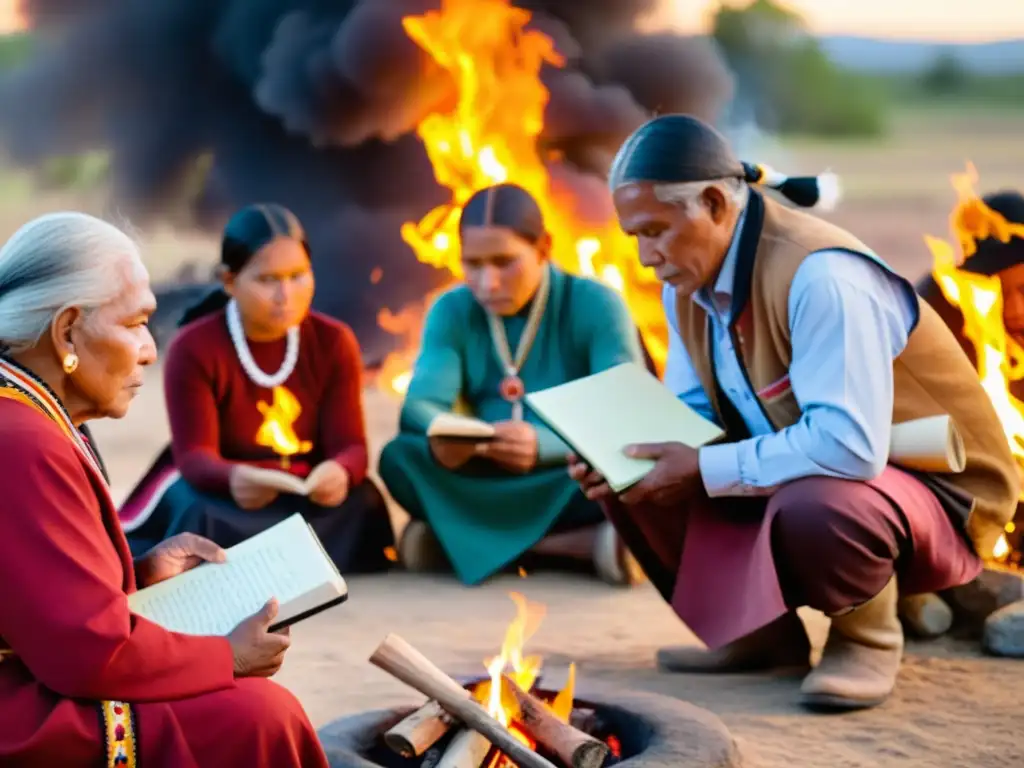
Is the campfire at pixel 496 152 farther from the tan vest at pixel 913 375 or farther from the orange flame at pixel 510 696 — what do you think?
the orange flame at pixel 510 696

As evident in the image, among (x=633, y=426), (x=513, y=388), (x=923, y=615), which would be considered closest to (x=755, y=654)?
(x=923, y=615)

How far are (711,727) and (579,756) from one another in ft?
1.31

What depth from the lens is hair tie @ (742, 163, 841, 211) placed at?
4.16m

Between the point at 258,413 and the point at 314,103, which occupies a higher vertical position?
the point at 314,103

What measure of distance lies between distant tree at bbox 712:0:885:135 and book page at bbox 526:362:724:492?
7.93 m

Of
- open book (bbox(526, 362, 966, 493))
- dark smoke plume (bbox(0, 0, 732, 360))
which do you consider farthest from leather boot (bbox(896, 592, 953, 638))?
dark smoke plume (bbox(0, 0, 732, 360))

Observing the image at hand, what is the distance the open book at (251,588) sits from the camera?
2.77 m

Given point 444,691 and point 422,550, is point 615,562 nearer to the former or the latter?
point 422,550

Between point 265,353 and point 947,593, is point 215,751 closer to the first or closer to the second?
point 947,593

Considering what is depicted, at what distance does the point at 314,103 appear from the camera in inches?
447

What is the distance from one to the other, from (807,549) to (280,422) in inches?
111

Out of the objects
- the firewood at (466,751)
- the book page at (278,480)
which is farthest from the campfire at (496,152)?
the firewood at (466,751)

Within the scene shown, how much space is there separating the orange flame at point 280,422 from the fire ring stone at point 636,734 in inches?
99.7

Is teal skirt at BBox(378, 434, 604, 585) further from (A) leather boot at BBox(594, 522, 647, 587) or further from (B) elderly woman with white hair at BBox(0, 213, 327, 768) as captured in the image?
(B) elderly woman with white hair at BBox(0, 213, 327, 768)
